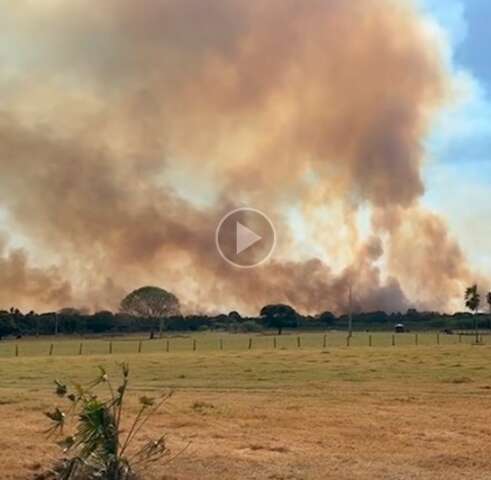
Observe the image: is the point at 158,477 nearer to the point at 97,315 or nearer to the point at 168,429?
the point at 168,429

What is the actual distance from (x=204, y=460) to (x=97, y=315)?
503 ft

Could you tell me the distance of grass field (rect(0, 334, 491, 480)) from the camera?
14383mm

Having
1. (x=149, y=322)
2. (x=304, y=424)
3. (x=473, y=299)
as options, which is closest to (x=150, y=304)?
(x=149, y=322)

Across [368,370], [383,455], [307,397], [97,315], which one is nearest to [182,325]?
[97,315]

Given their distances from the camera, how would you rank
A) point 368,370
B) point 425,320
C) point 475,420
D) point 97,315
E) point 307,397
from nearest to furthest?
point 475,420 < point 307,397 < point 368,370 < point 97,315 < point 425,320

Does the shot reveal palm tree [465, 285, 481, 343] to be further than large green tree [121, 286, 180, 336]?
No

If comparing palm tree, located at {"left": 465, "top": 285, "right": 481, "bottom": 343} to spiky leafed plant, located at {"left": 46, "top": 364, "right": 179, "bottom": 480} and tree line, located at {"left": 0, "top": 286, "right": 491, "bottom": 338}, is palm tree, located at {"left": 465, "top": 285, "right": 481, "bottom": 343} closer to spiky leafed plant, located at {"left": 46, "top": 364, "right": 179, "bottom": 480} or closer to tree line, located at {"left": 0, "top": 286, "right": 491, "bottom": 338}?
tree line, located at {"left": 0, "top": 286, "right": 491, "bottom": 338}

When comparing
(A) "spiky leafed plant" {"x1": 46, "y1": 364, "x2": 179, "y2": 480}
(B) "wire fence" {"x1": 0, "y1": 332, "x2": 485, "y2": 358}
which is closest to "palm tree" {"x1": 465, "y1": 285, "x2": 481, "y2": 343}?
(B) "wire fence" {"x1": 0, "y1": 332, "x2": 485, "y2": 358}

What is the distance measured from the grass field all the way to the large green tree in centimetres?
12174

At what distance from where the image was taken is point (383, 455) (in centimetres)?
1544

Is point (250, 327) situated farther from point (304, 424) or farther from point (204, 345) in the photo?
point (304, 424)

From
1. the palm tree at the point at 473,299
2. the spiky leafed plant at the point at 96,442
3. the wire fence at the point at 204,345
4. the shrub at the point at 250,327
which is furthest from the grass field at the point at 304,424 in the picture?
the shrub at the point at 250,327

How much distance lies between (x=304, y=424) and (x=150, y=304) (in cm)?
14200

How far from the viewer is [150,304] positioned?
159125mm
